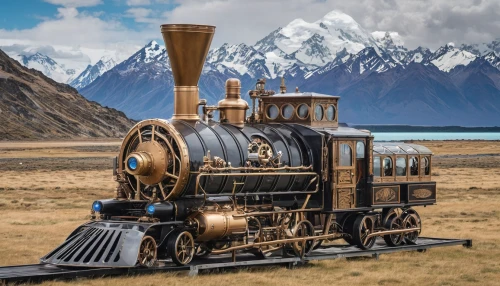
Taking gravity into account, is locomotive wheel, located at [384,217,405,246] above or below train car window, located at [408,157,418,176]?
below

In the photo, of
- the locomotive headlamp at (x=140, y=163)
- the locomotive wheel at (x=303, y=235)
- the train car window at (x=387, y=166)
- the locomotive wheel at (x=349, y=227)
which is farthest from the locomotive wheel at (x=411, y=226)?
the locomotive headlamp at (x=140, y=163)

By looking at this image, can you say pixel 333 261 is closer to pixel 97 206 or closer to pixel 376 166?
pixel 376 166

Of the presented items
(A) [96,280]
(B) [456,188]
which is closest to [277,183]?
(A) [96,280]

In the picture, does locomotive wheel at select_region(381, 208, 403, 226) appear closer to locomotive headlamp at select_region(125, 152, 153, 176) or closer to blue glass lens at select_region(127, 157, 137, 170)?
locomotive headlamp at select_region(125, 152, 153, 176)

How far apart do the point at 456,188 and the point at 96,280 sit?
4570 cm

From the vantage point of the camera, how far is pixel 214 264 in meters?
23.6

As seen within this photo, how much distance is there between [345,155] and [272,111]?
9.59 ft

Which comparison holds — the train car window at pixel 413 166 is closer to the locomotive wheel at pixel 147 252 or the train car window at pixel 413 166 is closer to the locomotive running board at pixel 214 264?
the locomotive running board at pixel 214 264

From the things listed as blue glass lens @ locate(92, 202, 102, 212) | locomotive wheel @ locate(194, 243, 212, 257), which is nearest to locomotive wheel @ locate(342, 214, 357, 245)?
locomotive wheel @ locate(194, 243, 212, 257)

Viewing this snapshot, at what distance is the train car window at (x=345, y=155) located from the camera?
27750mm

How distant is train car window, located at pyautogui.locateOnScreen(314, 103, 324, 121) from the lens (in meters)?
28.7

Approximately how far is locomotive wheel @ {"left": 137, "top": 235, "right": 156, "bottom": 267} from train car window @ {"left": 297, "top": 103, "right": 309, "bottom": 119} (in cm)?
786

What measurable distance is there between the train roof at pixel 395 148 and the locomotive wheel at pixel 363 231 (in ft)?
7.27

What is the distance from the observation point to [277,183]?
85.1 feet
